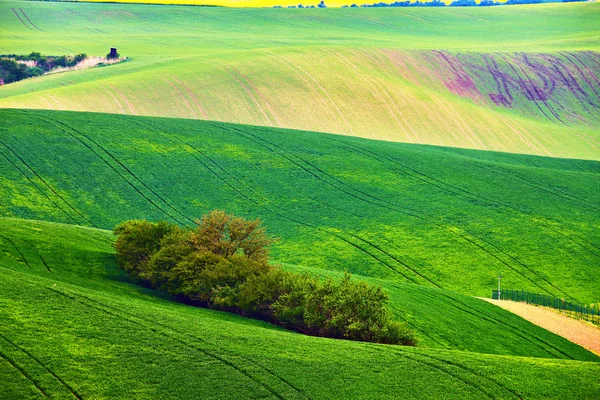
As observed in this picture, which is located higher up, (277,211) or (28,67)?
(28,67)

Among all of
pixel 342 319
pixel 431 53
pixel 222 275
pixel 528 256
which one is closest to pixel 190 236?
pixel 222 275

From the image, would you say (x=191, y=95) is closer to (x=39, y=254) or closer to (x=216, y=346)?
(x=39, y=254)

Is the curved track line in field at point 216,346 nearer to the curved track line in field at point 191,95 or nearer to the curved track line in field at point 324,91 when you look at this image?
the curved track line in field at point 191,95

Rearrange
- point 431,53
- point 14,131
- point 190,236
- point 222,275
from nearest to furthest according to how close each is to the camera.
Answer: point 222,275
point 190,236
point 14,131
point 431,53

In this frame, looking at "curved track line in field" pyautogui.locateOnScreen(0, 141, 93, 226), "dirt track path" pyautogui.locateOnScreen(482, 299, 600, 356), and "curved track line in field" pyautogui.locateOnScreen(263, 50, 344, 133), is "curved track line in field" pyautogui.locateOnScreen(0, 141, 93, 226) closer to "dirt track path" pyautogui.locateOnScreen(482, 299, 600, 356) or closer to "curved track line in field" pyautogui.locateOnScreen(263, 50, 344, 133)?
→ "dirt track path" pyautogui.locateOnScreen(482, 299, 600, 356)

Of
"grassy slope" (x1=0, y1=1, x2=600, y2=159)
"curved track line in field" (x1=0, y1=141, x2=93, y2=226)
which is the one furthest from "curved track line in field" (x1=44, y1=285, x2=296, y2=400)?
"grassy slope" (x1=0, y1=1, x2=600, y2=159)

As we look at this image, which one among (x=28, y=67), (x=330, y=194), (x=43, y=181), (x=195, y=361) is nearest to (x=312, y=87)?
(x=330, y=194)

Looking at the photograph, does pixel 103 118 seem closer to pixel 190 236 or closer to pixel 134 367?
pixel 190 236
